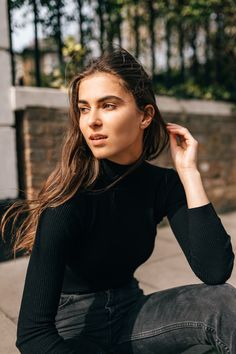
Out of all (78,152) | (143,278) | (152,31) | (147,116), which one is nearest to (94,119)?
(78,152)

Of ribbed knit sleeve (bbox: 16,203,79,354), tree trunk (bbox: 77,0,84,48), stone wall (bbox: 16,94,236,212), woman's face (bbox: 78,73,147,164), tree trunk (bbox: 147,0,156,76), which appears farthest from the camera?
tree trunk (bbox: 147,0,156,76)

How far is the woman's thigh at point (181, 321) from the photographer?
1559 mm

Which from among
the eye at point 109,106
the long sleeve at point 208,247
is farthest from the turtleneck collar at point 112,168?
the long sleeve at point 208,247

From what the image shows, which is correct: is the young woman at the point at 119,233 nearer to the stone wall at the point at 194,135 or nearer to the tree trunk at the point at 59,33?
the stone wall at the point at 194,135

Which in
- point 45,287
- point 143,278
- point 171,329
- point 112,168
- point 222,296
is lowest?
point 143,278

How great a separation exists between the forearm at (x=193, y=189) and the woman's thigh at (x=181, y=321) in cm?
37

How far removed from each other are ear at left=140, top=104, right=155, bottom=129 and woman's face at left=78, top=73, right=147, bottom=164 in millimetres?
101

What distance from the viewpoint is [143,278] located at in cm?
331

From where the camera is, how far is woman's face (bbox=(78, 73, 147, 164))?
1.66m

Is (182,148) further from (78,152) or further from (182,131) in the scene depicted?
(78,152)

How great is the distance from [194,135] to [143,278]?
8.66ft

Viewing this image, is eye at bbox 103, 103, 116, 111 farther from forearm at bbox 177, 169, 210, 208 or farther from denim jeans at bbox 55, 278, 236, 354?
denim jeans at bbox 55, 278, 236, 354

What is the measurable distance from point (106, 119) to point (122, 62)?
0.31 meters

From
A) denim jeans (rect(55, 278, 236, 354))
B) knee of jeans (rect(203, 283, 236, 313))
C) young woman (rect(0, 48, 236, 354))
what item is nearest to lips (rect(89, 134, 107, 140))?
young woman (rect(0, 48, 236, 354))
